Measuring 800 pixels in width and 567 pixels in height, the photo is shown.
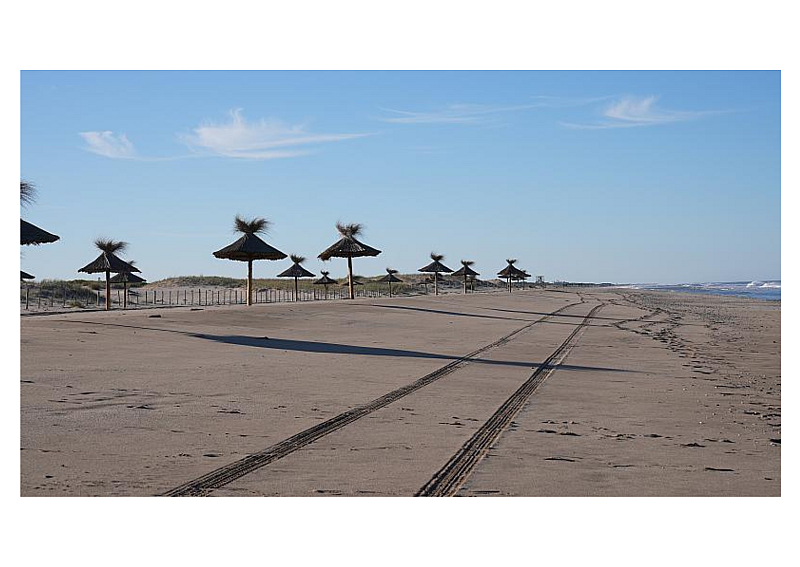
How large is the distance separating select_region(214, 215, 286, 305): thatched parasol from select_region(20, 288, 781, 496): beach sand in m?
10.4

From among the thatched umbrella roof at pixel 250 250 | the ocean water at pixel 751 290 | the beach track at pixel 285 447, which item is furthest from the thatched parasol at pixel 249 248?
the ocean water at pixel 751 290

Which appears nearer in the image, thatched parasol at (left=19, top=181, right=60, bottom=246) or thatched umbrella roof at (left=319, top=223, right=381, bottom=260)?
thatched parasol at (left=19, top=181, right=60, bottom=246)

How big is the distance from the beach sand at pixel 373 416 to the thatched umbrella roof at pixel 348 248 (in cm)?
1830

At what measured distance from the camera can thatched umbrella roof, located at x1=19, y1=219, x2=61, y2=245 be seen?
544 inches

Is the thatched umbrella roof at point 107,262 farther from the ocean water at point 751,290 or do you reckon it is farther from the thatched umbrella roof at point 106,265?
the ocean water at point 751,290

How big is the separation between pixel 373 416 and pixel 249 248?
18638mm

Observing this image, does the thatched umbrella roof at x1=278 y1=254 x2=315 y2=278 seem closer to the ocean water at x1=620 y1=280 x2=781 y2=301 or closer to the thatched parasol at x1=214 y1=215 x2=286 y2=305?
the thatched parasol at x1=214 y1=215 x2=286 y2=305

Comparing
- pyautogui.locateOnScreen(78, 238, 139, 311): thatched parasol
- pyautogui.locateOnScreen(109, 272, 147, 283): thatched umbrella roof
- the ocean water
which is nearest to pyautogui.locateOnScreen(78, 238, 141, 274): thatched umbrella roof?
pyautogui.locateOnScreen(78, 238, 139, 311): thatched parasol

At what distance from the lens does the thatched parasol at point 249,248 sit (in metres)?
25.0

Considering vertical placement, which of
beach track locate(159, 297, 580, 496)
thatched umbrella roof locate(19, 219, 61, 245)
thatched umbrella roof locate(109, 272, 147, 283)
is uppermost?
thatched umbrella roof locate(19, 219, 61, 245)

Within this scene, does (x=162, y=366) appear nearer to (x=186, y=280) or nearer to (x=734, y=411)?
(x=734, y=411)

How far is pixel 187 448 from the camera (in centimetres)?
569
